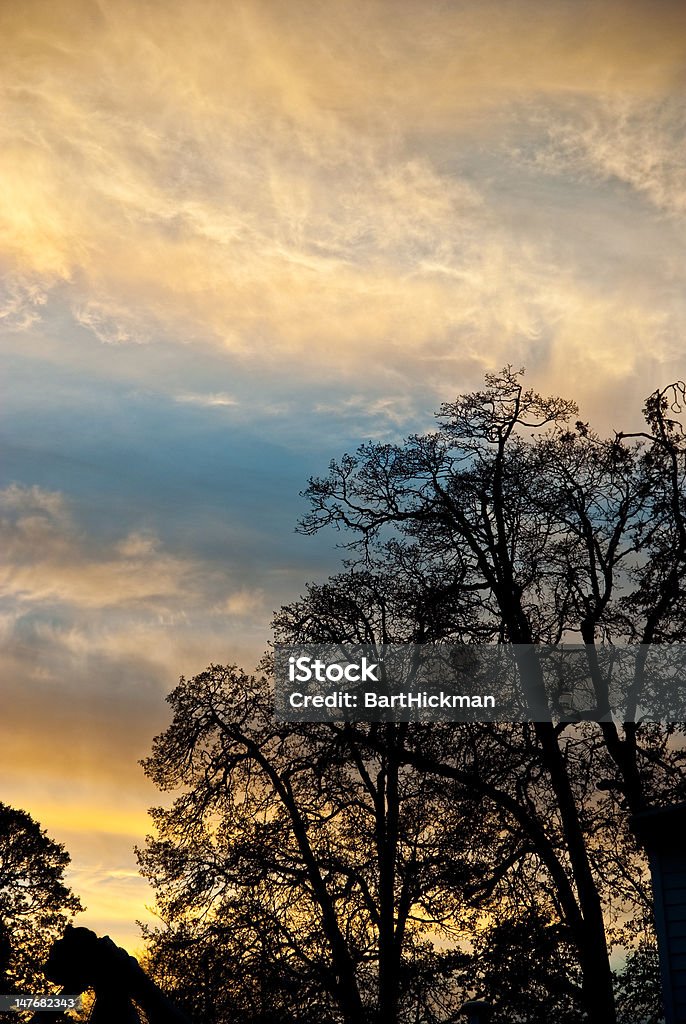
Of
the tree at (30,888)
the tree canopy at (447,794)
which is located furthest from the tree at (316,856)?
the tree at (30,888)

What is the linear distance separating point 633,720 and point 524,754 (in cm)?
216

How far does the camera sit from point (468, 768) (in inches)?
706

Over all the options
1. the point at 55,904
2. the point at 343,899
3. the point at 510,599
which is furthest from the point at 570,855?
the point at 55,904

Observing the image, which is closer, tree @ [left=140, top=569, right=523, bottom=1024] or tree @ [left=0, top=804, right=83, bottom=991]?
tree @ [left=140, top=569, right=523, bottom=1024]

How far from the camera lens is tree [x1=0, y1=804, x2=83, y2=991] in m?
35.1

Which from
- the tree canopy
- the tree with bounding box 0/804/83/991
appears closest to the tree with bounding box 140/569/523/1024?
the tree canopy

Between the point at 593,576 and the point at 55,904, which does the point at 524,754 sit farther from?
the point at 55,904

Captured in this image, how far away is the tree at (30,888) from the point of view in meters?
35.1

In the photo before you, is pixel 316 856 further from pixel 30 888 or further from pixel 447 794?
pixel 30 888

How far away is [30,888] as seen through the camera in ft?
119

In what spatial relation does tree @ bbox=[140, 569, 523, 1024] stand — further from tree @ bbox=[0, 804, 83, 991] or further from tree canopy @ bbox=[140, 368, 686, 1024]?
tree @ bbox=[0, 804, 83, 991]

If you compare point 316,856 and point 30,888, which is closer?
point 316,856

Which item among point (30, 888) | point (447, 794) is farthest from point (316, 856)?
point (30, 888)

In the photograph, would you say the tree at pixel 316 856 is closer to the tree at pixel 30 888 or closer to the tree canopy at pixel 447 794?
the tree canopy at pixel 447 794
